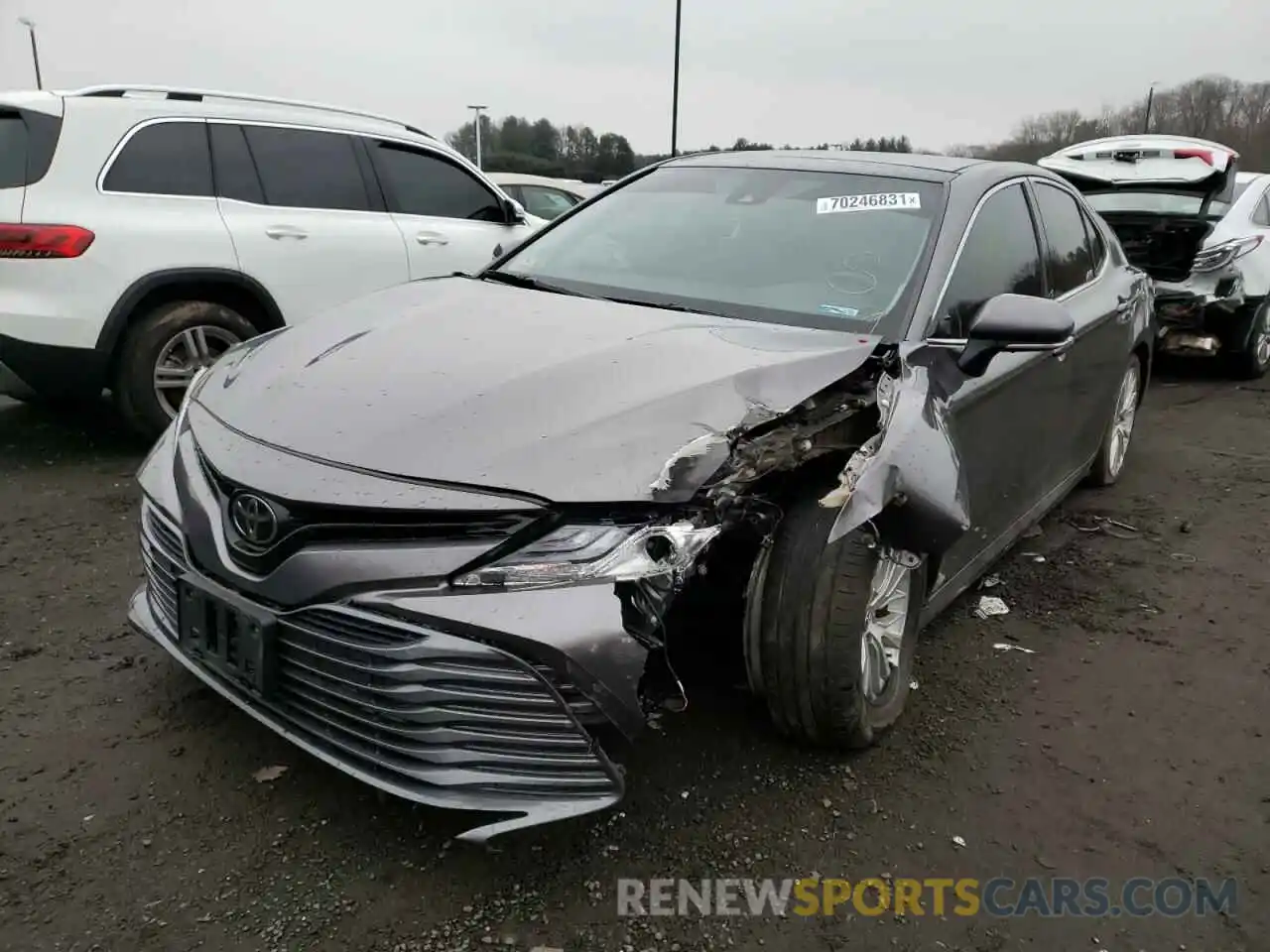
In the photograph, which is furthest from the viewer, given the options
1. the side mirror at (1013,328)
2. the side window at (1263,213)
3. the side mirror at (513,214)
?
the side window at (1263,213)

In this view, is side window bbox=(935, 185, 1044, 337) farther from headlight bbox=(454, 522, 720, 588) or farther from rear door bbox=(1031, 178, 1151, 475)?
headlight bbox=(454, 522, 720, 588)

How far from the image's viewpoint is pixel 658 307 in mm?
2875

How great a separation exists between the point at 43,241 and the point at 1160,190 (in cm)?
737

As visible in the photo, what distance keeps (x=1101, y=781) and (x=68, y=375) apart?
4.53 meters

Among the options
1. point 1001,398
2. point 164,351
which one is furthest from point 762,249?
point 164,351

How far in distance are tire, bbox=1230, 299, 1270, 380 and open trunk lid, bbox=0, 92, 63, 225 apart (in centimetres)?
816

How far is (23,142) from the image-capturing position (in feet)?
14.8

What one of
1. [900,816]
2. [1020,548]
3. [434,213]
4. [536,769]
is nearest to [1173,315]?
[1020,548]

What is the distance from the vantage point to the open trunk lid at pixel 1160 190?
284 inches

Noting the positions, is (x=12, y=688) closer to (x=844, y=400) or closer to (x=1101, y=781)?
(x=844, y=400)

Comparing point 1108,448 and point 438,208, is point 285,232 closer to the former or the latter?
point 438,208

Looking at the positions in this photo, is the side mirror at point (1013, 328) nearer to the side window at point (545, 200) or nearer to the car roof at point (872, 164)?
the car roof at point (872, 164)

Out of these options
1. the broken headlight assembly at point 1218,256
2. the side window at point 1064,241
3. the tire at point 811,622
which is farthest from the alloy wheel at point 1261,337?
the tire at point 811,622

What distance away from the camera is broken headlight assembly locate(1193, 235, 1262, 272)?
7.39m
